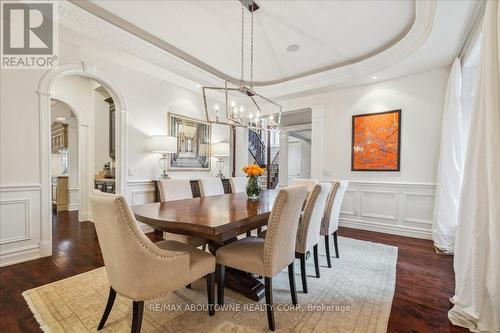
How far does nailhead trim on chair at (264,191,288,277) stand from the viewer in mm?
1565

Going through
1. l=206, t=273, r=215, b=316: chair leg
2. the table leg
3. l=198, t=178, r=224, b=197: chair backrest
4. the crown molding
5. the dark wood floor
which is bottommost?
the dark wood floor

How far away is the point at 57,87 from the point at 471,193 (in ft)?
19.3

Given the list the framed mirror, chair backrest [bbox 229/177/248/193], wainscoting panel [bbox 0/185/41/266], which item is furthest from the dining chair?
wainscoting panel [bbox 0/185/41/266]

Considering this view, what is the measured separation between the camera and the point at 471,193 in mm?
1676

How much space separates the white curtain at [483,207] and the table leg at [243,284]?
1436 mm

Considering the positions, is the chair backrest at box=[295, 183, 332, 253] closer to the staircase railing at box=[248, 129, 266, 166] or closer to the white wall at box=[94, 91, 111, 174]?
the white wall at box=[94, 91, 111, 174]

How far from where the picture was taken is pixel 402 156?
385cm

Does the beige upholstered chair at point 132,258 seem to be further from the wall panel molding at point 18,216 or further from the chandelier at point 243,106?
the wall panel molding at point 18,216

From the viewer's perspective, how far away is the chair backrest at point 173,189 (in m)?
2.62

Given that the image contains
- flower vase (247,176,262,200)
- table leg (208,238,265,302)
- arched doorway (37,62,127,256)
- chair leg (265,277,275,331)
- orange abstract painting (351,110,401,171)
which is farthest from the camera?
orange abstract painting (351,110,401,171)

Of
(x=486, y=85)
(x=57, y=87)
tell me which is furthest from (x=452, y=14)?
(x=57, y=87)

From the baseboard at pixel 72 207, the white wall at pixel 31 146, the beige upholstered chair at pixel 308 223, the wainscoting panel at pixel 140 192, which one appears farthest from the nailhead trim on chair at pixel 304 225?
the baseboard at pixel 72 207

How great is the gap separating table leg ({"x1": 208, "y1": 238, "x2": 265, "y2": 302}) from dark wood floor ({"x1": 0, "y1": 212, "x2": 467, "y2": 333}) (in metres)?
0.98

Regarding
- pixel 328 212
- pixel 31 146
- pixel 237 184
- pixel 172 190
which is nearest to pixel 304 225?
pixel 328 212
